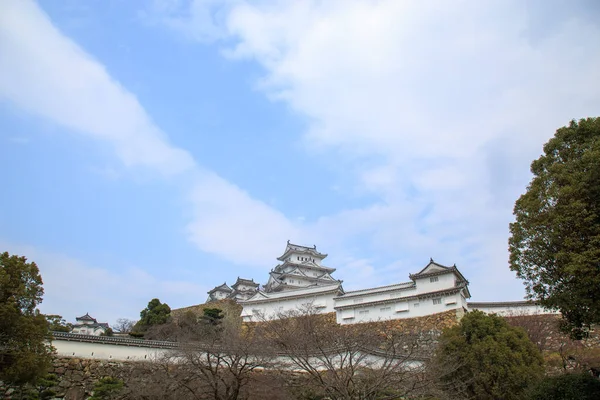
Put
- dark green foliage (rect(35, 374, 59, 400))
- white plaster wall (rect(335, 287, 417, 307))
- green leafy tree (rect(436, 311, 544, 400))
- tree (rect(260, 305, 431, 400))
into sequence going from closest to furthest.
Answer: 1. tree (rect(260, 305, 431, 400))
2. green leafy tree (rect(436, 311, 544, 400))
3. dark green foliage (rect(35, 374, 59, 400))
4. white plaster wall (rect(335, 287, 417, 307))

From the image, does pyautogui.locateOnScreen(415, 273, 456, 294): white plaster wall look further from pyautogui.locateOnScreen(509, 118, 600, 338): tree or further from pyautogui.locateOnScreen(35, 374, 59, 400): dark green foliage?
pyautogui.locateOnScreen(35, 374, 59, 400): dark green foliage

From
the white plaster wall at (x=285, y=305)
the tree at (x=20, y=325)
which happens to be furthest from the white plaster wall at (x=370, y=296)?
the tree at (x=20, y=325)

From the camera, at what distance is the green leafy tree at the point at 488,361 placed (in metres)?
13.0

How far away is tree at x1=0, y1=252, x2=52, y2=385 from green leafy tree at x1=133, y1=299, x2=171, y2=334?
1874 cm

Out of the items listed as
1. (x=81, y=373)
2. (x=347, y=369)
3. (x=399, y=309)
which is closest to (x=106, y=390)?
(x=81, y=373)

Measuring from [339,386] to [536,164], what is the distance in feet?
27.7

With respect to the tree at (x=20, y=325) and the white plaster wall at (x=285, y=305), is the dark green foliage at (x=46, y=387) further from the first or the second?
the white plaster wall at (x=285, y=305)

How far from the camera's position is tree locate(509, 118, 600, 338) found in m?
9.87

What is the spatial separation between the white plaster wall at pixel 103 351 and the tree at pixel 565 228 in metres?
16.7

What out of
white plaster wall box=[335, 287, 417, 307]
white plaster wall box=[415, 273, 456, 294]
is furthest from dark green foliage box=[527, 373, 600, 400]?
white plaster wall box=[335, 287, 417, 307]

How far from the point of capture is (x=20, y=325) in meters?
13.2

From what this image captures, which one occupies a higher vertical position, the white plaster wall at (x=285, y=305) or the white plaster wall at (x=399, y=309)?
the white plaster wall at (x=285, y=305)

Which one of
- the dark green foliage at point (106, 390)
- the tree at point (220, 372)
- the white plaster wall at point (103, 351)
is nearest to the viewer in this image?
the tree at point (220, 372)

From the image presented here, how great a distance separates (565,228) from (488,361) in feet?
18.0
